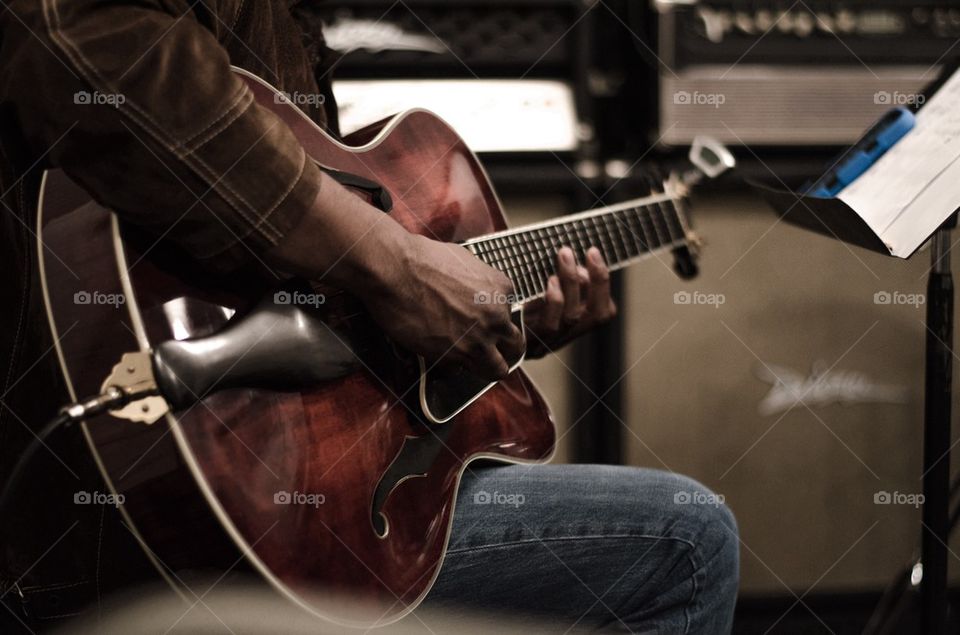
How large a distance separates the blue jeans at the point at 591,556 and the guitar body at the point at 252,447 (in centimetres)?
6

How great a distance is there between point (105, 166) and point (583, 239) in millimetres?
584

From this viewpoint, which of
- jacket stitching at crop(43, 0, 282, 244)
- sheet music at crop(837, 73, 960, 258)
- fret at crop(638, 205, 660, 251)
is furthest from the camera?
fret at crop(638, 205, 660, 251)

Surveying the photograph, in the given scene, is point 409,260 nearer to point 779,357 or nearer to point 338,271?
point 338,271

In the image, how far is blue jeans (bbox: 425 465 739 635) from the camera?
0.86 m

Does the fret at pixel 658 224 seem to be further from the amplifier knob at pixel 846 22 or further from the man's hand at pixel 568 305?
the amplifier knob at pixel 846 22

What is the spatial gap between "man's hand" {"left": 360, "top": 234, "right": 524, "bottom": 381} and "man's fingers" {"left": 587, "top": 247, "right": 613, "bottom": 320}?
0.72 feet

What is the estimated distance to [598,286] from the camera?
42.3 inches

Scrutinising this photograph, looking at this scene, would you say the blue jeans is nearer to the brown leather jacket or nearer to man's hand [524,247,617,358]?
man's hand [524,247,617,358]

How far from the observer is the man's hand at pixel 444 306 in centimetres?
76

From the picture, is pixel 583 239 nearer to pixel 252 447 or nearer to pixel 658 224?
pixel 658 224

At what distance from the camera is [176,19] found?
64 cm

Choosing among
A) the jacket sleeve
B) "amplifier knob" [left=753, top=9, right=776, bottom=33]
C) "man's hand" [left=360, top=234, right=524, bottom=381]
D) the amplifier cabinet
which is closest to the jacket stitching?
the jacket sleeve

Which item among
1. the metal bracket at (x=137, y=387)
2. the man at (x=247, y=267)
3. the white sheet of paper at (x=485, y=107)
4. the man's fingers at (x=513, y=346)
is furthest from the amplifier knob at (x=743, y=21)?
the metal bracket at (x=137, y=387)

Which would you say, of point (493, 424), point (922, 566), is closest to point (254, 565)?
point (493, 424)
